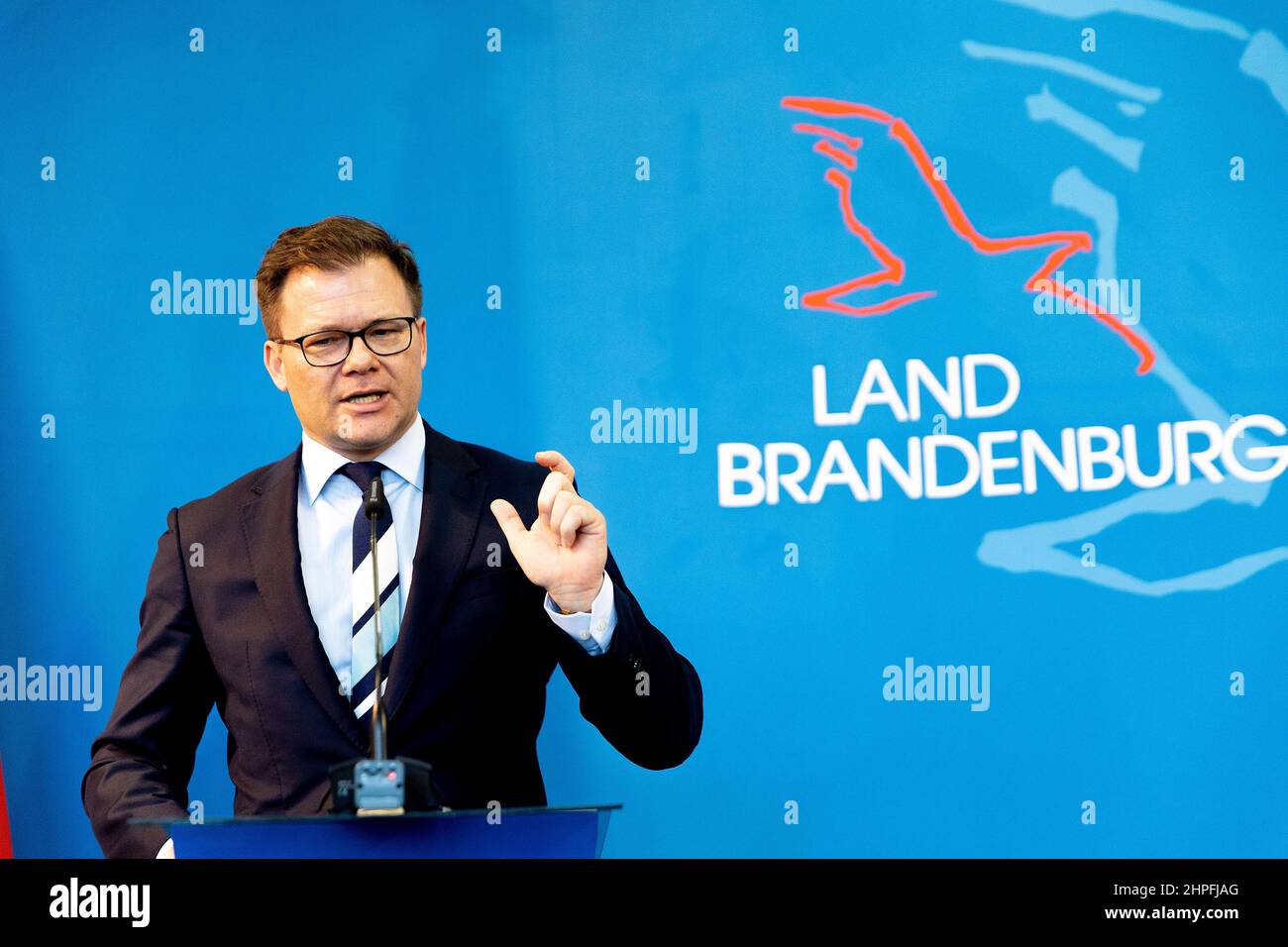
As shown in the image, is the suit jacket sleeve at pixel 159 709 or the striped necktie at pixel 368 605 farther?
the striped necktie at pixel 368 605

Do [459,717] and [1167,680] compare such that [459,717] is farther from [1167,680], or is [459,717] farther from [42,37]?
[42,37]

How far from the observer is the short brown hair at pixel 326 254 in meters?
2.22

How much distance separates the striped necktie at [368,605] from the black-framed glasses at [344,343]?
0.19 m

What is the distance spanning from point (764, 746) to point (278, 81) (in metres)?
1.97

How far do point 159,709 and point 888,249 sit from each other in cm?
195

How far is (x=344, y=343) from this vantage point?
2.19 m

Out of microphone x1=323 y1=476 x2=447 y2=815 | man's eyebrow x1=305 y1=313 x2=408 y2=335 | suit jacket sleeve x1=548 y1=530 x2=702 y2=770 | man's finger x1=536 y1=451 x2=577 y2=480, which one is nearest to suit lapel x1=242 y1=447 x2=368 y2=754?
man's eyebrow x1=305 y1=313 x2=408 y2=335

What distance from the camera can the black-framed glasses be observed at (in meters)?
2.19

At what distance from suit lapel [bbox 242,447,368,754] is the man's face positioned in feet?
0.40

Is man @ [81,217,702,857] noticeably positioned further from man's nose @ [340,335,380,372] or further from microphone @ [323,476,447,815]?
microphone @ [323,476,447,815]

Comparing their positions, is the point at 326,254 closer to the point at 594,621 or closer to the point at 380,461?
the point at 380,461

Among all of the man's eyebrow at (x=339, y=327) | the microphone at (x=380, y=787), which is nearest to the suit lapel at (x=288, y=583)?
the man's eyebrow at (x=339, y=327)

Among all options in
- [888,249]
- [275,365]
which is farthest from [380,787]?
[888,249]

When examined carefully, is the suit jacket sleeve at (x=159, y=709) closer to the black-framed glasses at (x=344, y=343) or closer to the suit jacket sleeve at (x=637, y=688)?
the black-framed glasses at (x=344, y=343)
